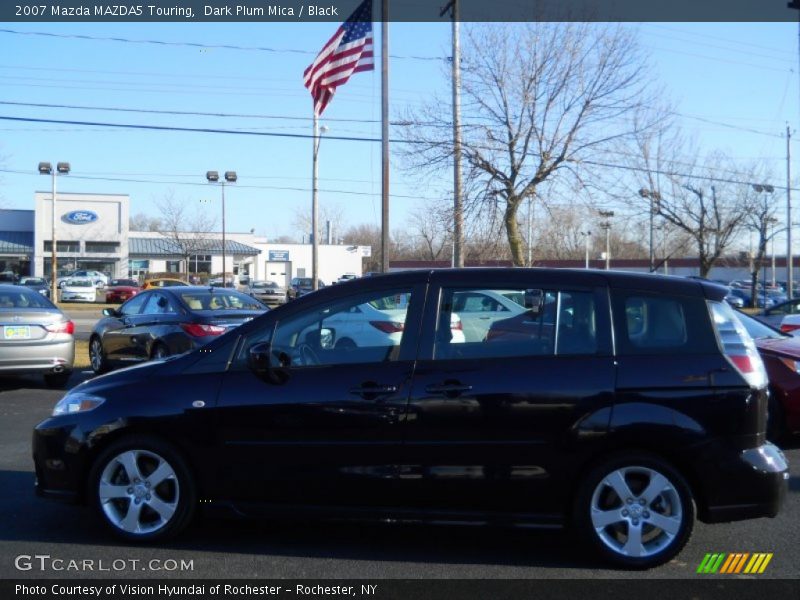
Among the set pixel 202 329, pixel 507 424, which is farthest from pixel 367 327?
pixel 202 329

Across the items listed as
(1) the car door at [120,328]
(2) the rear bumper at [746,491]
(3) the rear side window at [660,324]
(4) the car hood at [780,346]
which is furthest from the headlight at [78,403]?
(1) the car door at [120,328]

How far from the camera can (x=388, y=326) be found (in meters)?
5.52

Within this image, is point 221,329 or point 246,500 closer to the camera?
point 246,500

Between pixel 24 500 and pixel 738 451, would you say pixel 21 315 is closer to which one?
pixel 24 500

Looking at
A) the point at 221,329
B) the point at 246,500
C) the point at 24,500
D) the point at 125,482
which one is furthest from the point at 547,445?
the point at 221,329

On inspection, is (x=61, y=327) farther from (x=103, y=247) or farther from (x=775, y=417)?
(x=103, y=247)

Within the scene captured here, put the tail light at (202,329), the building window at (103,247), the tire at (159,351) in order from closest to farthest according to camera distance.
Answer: the tail light at (202,329), the tire at (159,351), the building window at (103,247)

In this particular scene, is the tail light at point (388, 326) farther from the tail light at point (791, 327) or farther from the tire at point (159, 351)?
the tail light at point (791, 327)

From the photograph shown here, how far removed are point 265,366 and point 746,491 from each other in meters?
2.98

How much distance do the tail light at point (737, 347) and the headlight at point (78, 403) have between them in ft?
12.8

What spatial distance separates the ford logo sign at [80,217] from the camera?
6406cm

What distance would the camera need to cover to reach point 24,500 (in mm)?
6414

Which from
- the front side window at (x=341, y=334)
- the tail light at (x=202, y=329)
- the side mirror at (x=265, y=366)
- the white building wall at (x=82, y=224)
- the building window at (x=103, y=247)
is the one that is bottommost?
the tail light at (x=202, y=329)
